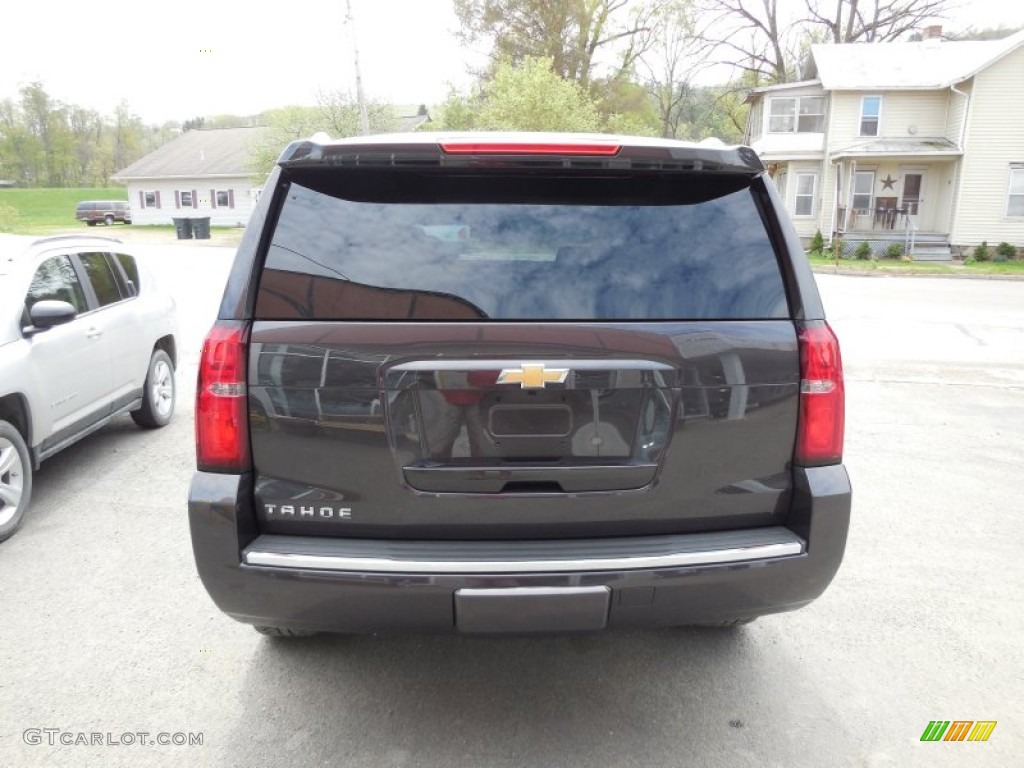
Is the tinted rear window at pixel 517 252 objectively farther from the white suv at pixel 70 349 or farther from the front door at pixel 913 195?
the front door at pixel 913 195

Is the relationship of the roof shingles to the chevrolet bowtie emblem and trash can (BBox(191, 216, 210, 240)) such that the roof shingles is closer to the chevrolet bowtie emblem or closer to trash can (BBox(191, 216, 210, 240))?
trash can (BBox(191, 216, 210, 240))

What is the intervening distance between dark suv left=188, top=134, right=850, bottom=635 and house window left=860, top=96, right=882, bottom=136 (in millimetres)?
31947

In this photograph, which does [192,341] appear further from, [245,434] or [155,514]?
[245,434]

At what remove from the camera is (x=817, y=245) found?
2911cm

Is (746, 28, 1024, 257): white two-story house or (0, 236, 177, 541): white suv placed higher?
(746, 28, 1024, 257): white two-story house

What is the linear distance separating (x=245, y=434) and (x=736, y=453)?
61.0 inches

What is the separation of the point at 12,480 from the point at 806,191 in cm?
3204

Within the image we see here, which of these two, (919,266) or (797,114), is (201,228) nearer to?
(797,114)

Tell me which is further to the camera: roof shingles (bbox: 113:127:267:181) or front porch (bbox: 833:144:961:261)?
roof shingles (bbox: 113:127:267:181)

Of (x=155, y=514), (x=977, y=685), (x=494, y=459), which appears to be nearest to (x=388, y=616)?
(x=494, y=459)

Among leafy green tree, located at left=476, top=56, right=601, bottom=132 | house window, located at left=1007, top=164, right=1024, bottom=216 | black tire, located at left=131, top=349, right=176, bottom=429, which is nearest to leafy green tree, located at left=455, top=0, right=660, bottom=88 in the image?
leafy green tree, located at left=476, top=56, right=601, bottom=132

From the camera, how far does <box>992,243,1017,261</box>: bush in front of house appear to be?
27.0 meters

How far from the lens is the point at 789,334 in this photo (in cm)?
245

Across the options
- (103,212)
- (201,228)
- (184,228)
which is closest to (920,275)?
(201,228)
